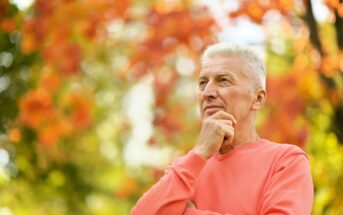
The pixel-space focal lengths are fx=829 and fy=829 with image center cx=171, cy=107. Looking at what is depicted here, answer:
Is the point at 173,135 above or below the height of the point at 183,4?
below

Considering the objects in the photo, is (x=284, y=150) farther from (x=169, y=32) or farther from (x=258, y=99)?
(x=169, y=32)

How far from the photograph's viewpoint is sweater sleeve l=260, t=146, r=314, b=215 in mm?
3207

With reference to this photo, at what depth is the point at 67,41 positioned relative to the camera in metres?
12.0

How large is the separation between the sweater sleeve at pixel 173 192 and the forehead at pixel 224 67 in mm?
435

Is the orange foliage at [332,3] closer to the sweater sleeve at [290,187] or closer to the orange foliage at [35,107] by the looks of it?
the sweater sleeve at [290,187]

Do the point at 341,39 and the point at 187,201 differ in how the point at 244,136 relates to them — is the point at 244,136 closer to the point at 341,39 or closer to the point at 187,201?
the point at 187,201

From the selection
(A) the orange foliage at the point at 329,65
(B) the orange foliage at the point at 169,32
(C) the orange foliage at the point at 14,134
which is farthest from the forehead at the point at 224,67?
(C) the orange foliage at the point at 14,134

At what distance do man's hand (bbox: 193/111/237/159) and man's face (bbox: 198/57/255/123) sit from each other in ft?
0.21

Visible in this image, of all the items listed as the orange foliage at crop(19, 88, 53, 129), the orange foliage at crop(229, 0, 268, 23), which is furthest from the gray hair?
the orange foliage at crop(19, 88, 53, 129)

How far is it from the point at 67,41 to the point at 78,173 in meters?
4.66

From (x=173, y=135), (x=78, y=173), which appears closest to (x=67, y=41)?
(x=173, y=135)

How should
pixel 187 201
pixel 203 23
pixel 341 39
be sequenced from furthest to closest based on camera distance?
pixel 203 23 < pixel 341 39 < pixel 187 201

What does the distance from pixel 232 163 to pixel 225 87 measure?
0.32 metres

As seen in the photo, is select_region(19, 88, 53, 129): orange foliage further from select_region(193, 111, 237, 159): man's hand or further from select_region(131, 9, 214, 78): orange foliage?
select_region(193, 111, 237, 159): man's hand
